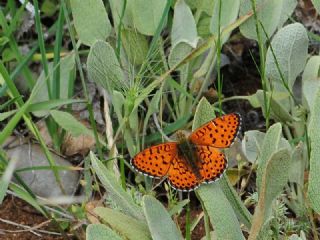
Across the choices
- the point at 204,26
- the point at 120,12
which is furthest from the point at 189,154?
the point at 204,26

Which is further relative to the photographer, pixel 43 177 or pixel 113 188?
pixel 43 177

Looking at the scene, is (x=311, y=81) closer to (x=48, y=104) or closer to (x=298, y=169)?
(x=298, y=169)

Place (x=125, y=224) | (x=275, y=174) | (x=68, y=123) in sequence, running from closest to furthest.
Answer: (x=275, y=174) < (x=125, y=224) < (x=68, y=123)

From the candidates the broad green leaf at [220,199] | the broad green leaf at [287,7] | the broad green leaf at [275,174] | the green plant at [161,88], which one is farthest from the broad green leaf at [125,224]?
the broad green leaf at [287,7]

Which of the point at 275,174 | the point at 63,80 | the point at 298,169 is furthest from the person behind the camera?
the point at 63,80

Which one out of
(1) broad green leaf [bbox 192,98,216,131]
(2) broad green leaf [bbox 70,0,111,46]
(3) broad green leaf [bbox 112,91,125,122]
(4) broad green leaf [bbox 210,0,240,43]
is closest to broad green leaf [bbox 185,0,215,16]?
(4) broad green leaf [bbox 210,0,240,43]

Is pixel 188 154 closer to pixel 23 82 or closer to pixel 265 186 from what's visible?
pixel 265 186

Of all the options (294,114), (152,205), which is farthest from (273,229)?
(294,114)
